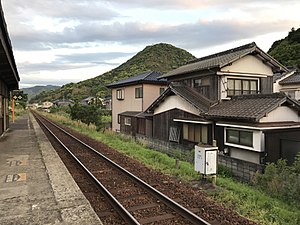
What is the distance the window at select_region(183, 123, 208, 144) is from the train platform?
23.2 feet

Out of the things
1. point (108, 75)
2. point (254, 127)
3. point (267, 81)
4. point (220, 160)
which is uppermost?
point (108, 75)

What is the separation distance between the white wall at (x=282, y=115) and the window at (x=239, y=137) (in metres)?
0.84

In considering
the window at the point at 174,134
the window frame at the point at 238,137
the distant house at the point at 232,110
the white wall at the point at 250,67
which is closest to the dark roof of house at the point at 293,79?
the distant house at the point at 232,110

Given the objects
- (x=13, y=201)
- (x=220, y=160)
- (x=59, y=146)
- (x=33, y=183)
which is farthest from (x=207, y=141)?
(x=13, y=201)

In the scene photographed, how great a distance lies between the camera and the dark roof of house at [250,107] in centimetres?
1143

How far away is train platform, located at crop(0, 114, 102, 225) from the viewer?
5316mm

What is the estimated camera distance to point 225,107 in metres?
14.0

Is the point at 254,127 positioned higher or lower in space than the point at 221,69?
lower

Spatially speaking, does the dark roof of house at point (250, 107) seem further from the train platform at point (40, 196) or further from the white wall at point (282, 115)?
the train platform at point (40, 196)

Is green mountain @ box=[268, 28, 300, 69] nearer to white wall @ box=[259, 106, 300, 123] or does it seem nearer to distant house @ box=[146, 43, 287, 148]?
distant house @ box=[146, 43, 287, 148]

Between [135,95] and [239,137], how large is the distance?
1419cm

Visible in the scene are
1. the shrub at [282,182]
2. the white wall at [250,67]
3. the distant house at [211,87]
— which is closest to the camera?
the shrub at [282,182]

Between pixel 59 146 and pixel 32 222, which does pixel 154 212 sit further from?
pixel 59 146

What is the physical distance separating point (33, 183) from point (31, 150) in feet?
20.3
